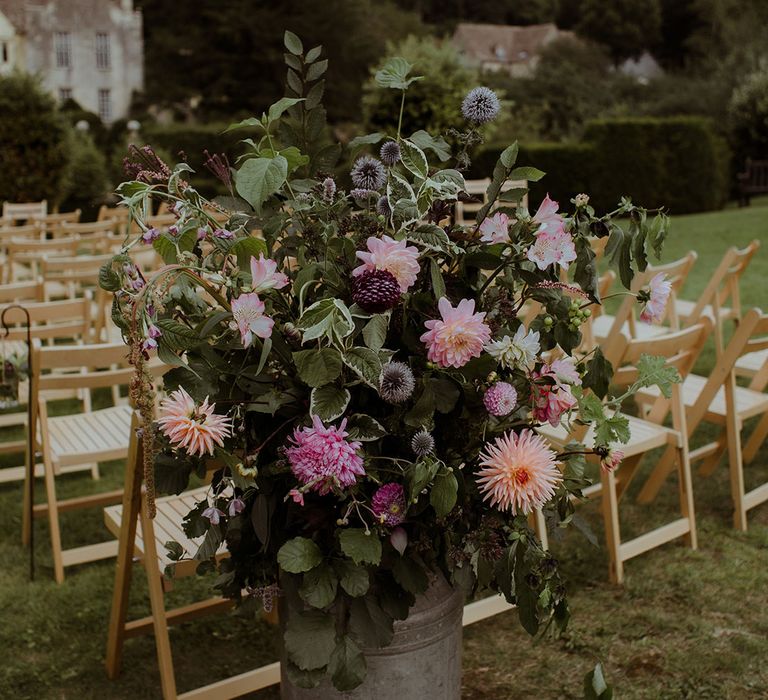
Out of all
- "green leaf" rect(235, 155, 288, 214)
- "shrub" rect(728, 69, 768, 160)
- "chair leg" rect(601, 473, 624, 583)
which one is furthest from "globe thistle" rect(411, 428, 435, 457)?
"shrub" rect(728, 69, 768, 160)

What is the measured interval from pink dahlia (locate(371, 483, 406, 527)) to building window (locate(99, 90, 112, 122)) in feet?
143

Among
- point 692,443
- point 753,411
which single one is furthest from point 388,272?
point 692,443

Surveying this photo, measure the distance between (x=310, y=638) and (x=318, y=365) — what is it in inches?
19.7

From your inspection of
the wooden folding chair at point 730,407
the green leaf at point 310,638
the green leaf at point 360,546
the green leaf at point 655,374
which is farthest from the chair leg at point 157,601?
the wooden folding chair at point 730,407

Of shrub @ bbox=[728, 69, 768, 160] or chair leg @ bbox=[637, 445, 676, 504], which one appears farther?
shrub @ bbox=[728, 69, 768, 160]

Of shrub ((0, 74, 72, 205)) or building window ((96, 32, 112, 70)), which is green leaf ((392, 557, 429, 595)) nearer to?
shrub ((0, 74, 72, 205))

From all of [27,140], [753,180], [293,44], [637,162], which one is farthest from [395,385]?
[753,180]

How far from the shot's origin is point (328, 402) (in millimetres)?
1556

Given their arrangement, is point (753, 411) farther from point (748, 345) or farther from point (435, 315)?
point (435, 315)

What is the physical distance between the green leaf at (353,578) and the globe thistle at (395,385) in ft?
1.00

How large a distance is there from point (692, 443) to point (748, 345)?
1.35 metres

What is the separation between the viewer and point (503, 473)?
64.0 inches

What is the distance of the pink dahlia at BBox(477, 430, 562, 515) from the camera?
1.62 metres

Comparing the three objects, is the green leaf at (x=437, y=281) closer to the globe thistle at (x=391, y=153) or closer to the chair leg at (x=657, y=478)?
the globe thistle at (x=391, y=153)
